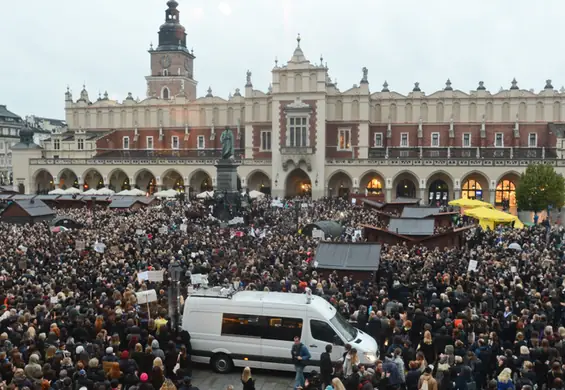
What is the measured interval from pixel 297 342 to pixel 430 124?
51.4 m

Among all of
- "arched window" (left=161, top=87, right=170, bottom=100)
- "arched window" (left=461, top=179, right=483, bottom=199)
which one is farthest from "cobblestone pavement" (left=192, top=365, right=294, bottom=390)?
"arched window" (left=161, top=87, right=170, bottom=100)

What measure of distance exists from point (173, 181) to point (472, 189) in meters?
33.1

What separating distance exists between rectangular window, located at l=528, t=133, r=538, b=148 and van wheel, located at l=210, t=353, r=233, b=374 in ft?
173

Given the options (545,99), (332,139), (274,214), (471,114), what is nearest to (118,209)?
(274,214)

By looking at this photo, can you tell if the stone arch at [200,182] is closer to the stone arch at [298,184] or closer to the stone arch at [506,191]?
the stone arch at [298,184]

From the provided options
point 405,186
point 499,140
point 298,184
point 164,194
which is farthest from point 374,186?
point 164,194

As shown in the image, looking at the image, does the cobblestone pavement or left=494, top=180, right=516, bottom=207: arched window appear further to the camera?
left=494, top=180, right=516, bottom=207: arched window

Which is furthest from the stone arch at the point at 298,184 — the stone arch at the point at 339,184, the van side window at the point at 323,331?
the van side window at the point at 323,331

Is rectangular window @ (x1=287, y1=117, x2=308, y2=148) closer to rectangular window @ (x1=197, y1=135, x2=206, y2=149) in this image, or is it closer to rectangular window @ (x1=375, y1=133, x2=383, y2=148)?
rectangular window @ (x1=375, y1=133, x2=383, y2=148)

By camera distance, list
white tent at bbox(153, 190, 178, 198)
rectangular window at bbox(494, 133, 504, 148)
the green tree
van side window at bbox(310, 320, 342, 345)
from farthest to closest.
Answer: rectangular window at bbox(494, 133, 504, 148) < white tent at bbox(153, 190, 178, 198) < the green tree < van side window at bbox(310, 320, 342, 345)

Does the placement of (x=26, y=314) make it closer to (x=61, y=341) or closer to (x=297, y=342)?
(x=61, y=341)

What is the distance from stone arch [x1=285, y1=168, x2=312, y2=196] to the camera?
191 feet

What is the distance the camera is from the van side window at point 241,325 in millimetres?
11523

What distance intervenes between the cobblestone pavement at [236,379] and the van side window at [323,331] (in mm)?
1161
